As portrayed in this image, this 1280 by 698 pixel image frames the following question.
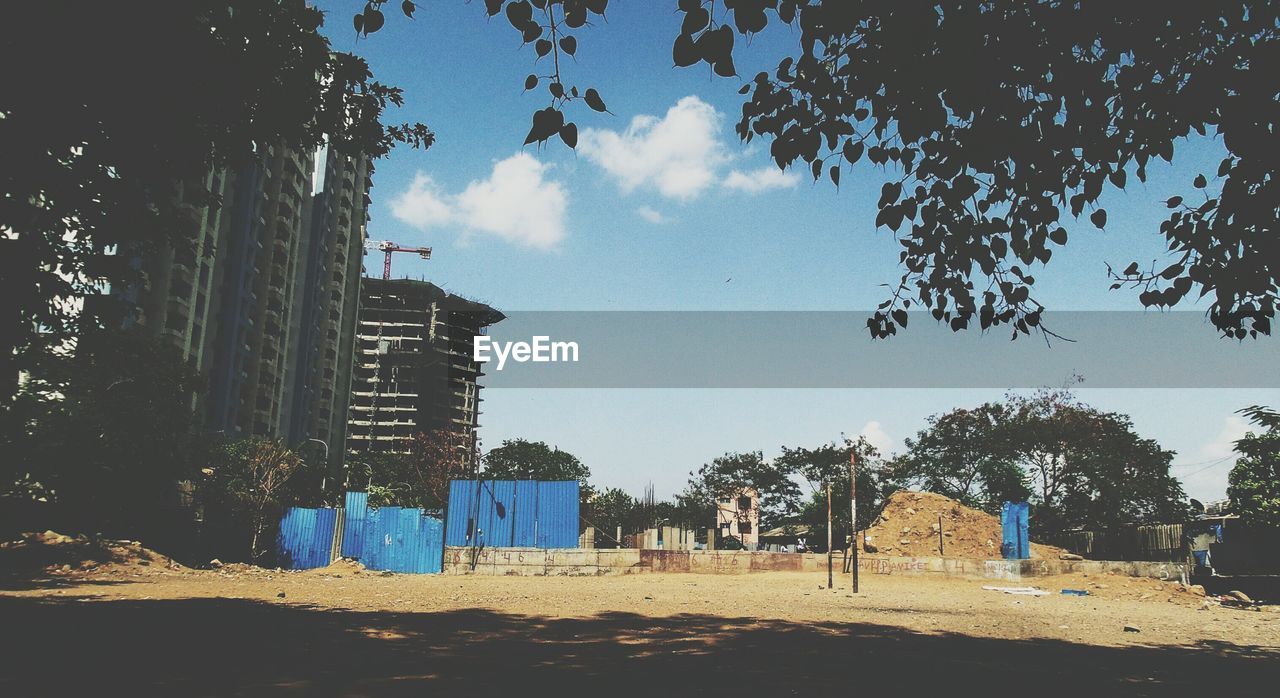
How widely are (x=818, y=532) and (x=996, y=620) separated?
A: 36.8 m

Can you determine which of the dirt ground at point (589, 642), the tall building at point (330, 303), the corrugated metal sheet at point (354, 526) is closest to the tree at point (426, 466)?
the tall building at point (330, 303)

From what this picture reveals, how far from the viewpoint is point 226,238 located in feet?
172

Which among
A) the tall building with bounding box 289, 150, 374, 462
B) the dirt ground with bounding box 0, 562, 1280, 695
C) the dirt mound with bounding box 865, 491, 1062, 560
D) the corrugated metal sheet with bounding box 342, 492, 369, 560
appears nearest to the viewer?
the dirt ground with bounding box 0, 562, 1280, 695

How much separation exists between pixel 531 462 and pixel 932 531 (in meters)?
67.1

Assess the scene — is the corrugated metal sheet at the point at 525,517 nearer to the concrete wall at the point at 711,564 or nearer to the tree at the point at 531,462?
the concrete wall at the point at 711,564

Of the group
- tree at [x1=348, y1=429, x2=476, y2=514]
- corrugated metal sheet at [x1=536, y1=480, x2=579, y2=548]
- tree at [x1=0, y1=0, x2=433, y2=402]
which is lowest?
corrugated metal sheet at [x1=536, y1=480, x2=579, y2=548]

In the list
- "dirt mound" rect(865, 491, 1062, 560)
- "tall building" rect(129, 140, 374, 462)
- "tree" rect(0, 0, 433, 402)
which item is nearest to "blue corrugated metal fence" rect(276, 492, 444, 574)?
"tall building" rect(129, 140, 374, 462)

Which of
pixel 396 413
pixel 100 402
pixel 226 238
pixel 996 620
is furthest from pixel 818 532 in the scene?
pixel 396 413

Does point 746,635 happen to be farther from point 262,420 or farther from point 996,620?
point 262,420

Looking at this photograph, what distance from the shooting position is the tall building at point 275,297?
1858 inches

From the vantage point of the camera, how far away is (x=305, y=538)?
2709 centimetres

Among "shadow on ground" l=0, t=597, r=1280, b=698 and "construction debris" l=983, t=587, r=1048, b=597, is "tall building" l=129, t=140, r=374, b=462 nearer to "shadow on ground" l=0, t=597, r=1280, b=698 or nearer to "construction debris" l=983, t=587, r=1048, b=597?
"shadow on ground" l=0, t=597, r=1280, b=698

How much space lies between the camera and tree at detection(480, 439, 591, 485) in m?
92.7

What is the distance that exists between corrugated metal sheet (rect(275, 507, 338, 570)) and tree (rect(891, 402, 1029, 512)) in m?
38.5
